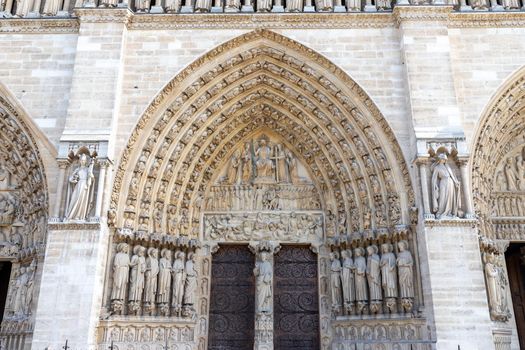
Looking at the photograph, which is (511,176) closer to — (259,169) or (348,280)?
(348,280)

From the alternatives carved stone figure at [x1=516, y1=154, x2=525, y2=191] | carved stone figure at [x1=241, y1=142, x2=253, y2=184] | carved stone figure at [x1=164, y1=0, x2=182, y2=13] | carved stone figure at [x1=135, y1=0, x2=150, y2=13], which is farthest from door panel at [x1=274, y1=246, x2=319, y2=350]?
carved stone figure at [x1=135, y1=0, x2=150, y2=13]

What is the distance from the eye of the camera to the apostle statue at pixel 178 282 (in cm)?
885

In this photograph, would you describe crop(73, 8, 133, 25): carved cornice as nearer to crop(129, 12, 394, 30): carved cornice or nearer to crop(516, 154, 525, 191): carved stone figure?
crop(129, 12, 394, 30): carved cornice

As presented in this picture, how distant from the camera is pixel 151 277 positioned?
869 centimetres

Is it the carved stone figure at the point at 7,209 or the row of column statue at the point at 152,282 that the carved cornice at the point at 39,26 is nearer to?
the carved stone figure at the point at 7,209

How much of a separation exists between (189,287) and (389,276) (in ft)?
11.3

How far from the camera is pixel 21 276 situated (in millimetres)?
9008

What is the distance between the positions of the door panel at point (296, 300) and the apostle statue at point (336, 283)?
1.58 ft

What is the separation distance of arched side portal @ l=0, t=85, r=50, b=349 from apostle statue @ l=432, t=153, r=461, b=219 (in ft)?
21.2

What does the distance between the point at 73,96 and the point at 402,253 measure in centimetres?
614

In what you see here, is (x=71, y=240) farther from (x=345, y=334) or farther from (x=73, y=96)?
(x=345, y=334)

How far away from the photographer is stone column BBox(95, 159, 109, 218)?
8273 millimetres

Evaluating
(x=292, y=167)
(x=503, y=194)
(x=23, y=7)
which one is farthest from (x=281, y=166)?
(x=23, y=7)

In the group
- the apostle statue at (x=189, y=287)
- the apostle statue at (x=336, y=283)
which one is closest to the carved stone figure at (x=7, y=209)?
the apostle statue at (x=189, y=287)
